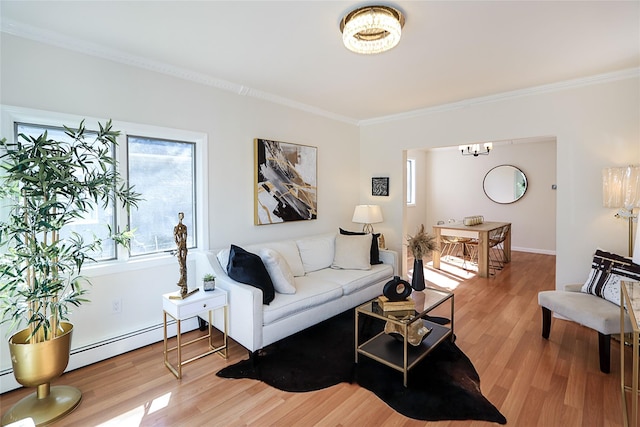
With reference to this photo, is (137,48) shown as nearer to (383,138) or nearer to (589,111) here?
(383,138)

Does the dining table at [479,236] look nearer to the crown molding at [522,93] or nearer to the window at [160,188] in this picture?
the crown molding at [522,93]

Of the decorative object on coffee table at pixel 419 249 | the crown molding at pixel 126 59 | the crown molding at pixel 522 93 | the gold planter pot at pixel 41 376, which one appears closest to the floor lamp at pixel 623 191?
the crown molding at pixel 522 93

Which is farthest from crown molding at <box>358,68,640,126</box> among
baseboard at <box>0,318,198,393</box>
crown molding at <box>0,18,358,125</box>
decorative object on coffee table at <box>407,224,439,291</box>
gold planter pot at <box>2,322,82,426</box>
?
gold planter pot at <box>2,322,82,426</box>

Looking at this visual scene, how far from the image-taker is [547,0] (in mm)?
1937

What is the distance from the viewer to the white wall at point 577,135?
310cm

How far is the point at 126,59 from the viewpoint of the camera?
8.94ft

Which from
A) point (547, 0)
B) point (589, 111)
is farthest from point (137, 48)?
point (589, 111)

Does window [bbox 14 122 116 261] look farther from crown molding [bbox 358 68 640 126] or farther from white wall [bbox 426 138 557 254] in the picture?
white wall [bbox 426 138 557 254]

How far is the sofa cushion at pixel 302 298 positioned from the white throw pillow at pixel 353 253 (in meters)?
0.57

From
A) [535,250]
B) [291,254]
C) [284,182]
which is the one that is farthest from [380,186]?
[535,250]

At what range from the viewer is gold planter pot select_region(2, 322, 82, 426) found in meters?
1.99

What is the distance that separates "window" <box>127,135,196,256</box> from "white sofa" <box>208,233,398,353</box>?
534 mm

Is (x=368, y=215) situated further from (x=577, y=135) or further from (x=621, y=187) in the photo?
(x=621, y=187)

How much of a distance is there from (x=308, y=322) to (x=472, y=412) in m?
1.48
